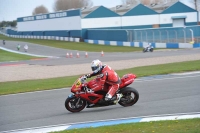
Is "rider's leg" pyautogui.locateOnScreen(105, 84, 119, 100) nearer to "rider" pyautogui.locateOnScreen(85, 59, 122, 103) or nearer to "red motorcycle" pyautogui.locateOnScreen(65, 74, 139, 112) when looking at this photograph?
"rider" pyautogui.locateOnScreen(85, 59, 122, 103)

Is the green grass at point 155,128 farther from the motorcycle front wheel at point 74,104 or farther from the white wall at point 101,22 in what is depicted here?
the white wall at point 101,22

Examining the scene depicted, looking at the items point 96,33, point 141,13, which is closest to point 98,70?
point 96,33

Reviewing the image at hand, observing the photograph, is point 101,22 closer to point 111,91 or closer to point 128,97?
point 128,97

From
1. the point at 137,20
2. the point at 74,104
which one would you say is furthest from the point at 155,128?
the point at 137,20

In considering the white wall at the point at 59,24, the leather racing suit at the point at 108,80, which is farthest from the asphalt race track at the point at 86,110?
the white wall at the point at 59,24

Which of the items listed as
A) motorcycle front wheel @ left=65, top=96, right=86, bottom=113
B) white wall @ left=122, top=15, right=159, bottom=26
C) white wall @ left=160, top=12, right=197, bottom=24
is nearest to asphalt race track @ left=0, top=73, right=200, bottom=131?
motorcycle front wheel @ left=65, top=96, right=86, bottom=113

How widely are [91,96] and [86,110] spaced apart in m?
0.86

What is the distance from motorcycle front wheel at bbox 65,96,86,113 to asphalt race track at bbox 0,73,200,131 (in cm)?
16

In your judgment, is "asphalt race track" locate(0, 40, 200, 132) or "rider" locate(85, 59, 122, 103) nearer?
"asphalt race track" locate(0, 40, 200, 132)

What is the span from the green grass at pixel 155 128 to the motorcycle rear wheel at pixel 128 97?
121 inches

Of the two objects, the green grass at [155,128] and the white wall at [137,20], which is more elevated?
the white wall at [137,20]

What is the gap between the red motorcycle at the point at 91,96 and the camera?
11828 millimetres

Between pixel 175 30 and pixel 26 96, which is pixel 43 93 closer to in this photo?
pixel 26 96

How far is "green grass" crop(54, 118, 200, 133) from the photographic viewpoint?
7883 mm
